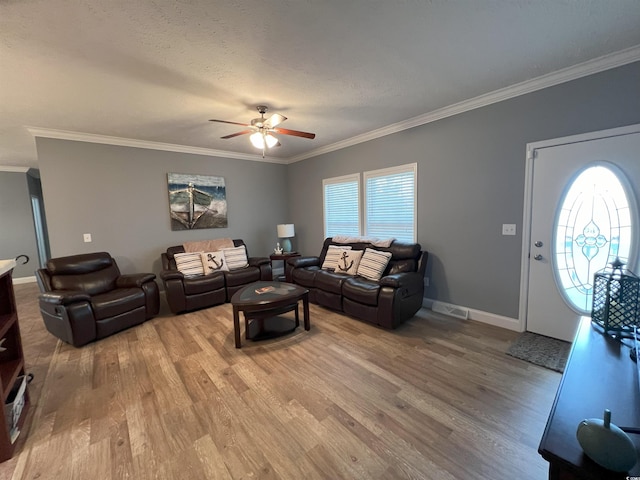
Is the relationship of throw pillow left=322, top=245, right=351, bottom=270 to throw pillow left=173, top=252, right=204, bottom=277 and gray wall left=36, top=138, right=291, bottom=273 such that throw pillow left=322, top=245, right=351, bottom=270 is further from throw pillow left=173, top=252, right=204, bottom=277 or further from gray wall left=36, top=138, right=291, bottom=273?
gray wall left=36, top=138, right=291, bottom=273

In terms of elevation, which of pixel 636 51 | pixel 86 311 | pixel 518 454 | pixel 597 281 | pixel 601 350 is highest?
pixel 636 51

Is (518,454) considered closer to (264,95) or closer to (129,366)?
(129,366)

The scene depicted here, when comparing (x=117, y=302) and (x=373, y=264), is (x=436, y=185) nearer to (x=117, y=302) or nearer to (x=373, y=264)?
(x=373, y=264)

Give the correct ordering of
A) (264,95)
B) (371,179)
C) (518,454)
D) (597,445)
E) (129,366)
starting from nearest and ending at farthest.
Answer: (597,445) < (518,454) < (129,366) < (264,95) < (371,179)

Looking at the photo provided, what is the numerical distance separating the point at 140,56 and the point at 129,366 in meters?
2.65

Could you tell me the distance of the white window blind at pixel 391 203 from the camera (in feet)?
12.6

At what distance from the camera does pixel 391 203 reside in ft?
13.5

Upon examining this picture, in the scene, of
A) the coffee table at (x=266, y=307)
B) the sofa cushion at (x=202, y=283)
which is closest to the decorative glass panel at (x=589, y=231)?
the coffee table at (x=266, y=307)

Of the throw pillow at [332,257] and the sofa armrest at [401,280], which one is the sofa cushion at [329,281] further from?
the sofa armrest at [401,280]

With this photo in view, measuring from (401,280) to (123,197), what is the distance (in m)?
4.31

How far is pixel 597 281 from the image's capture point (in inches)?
59.9

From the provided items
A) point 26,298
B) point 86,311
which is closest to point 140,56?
point 86,311

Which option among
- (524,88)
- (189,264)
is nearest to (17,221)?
(189,264)

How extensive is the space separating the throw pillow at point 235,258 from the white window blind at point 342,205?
64.6 inches
